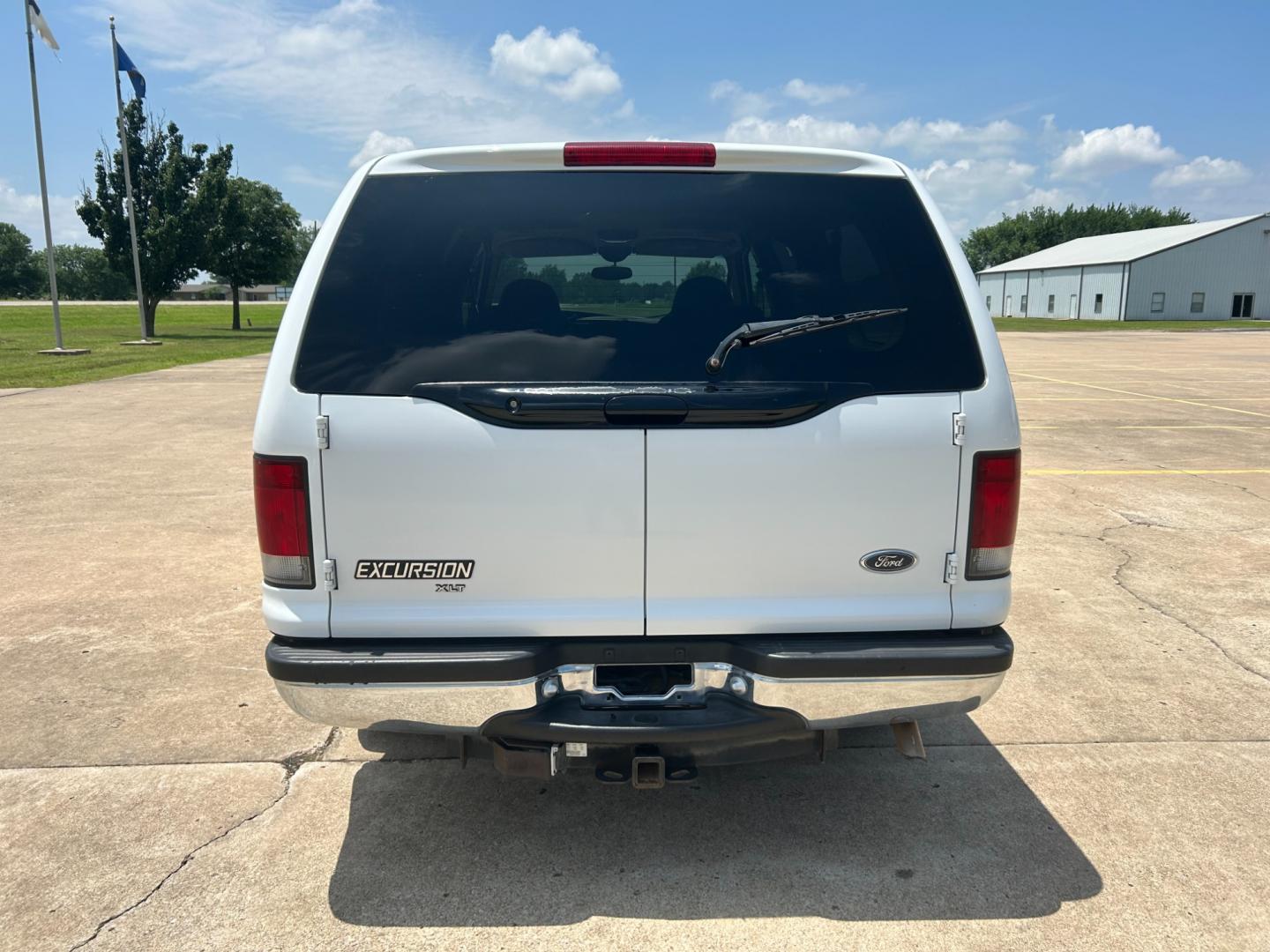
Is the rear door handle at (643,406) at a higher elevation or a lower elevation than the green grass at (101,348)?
higher

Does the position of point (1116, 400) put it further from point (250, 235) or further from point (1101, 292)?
point (1101, 292)

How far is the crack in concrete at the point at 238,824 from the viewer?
8.50ft

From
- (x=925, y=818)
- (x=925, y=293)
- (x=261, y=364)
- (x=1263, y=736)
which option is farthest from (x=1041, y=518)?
(x=261, y=364)

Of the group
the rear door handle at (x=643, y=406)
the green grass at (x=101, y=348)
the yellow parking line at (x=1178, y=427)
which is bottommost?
the yellow parking line at (x=1178, y=427)

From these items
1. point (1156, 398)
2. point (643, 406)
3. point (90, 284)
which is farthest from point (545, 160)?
point (90, 284)

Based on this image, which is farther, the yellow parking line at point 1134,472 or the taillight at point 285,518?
the yellow parking line at point 1134,472

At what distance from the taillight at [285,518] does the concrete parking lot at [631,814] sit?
994mm

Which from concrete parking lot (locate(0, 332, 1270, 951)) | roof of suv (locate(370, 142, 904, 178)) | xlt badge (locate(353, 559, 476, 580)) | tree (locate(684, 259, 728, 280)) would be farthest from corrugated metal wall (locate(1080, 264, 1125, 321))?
A: xlt badge (locate(353, 559, 476, 580))

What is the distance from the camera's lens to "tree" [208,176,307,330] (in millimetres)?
39041

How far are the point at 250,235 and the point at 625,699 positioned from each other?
151 feet

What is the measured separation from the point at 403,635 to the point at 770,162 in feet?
5.51

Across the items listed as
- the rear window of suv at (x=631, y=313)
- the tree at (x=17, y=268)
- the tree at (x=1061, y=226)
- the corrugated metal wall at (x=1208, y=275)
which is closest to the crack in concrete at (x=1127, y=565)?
the rear window of suv at (x=631, y=313)

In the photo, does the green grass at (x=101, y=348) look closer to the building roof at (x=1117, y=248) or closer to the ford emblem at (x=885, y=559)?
the ford emblem at (x=885, y=559)

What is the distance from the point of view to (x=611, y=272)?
296 centimetres
